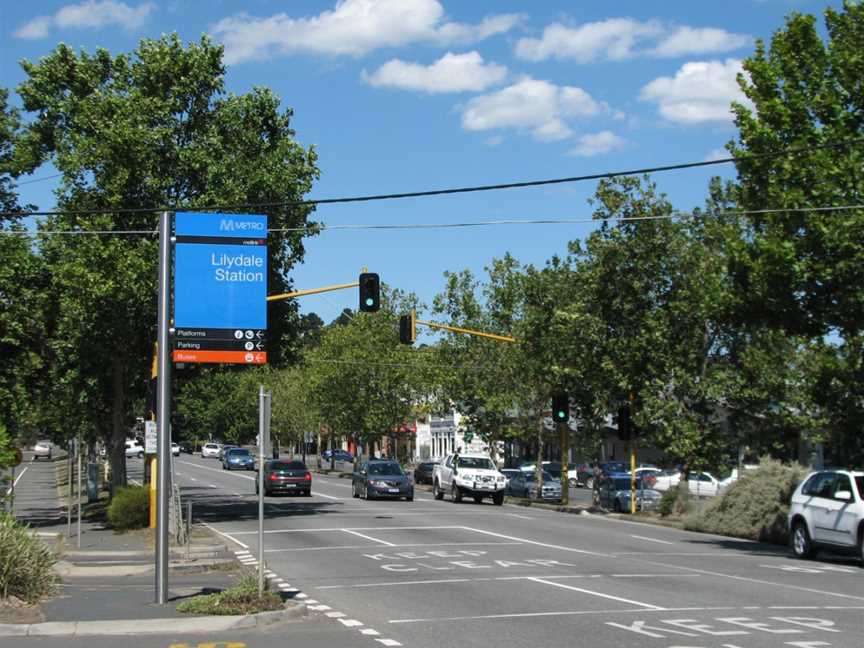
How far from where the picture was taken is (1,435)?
1903 cm

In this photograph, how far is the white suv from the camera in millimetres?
21203

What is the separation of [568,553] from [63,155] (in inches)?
658

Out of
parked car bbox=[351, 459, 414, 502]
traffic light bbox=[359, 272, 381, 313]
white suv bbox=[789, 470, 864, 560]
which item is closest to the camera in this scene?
white suv bbox=[789, 470, 864, 560]

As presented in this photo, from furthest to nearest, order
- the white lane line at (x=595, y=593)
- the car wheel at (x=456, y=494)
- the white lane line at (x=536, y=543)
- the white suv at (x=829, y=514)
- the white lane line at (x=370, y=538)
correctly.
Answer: the car wheel at (x=456, y=494)
the white lane line at (x=370, y=538)
the white lane line at (x=536, y=543)
the white suv at (x=829, y=514)
the white lane line at (x=595, y=593)

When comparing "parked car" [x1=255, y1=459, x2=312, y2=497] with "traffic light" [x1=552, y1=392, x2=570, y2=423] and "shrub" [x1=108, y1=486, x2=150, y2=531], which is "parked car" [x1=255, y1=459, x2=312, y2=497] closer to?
"traffic light" [x1=552, y1=392, x2=570, y2=423]

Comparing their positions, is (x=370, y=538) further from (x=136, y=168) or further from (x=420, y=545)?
(x=136, y=168)

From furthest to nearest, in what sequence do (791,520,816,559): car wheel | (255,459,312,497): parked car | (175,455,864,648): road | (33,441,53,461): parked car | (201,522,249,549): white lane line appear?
(33,441,53,461): parked car, (255,459,312,497): parked car, (201,522,249,549): white lane line, (791,520,816,559): car wheel, (175,455,864,648): road

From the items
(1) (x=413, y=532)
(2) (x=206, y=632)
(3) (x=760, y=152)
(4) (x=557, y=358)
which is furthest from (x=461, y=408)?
(2) (x=206, y=632)

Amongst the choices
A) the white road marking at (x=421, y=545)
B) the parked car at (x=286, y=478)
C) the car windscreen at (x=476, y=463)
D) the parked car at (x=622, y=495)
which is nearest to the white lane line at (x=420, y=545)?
the white road marking at (x=421, y=545)

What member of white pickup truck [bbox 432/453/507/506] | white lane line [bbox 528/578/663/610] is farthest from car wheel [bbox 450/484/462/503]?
white lane line [bbox 528/578/663/610]

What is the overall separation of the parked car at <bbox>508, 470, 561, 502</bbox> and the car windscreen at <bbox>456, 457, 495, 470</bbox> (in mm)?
5228

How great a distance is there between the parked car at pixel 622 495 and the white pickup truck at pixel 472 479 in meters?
4.12

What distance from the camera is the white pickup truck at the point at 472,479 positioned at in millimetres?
44688

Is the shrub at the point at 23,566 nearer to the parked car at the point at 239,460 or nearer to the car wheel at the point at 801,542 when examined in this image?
the car wheel at the point at 801,542
